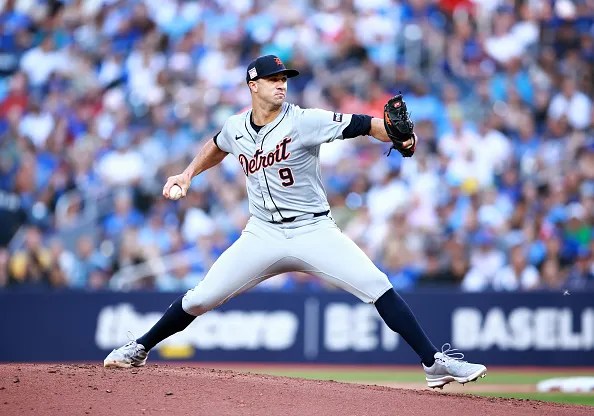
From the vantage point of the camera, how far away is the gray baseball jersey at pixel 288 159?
6387 mm

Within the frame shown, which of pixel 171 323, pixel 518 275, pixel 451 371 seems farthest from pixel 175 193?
pixel 518 275

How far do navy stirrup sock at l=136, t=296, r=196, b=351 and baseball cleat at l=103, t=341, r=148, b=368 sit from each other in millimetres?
77

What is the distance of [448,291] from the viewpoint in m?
12.6

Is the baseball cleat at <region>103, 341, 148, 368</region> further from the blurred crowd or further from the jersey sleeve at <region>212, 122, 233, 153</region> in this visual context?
the blurred crowd

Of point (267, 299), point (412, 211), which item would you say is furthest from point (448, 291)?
point (267, 299)

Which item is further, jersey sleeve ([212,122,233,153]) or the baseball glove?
jersey sleeve ([212,122,233,153])

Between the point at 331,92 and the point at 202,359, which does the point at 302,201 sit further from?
the point at 331,92

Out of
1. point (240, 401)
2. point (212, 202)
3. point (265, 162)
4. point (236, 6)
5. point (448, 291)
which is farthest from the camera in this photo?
point (236, 6)

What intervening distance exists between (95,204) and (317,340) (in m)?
3.55

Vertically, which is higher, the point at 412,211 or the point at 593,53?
the point at 593,53

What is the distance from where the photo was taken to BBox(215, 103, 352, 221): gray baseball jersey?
21.0 ft

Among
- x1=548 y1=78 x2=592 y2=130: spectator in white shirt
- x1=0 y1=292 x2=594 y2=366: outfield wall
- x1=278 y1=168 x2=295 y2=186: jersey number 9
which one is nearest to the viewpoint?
x1=278 y1=168 x2=295 y2=186: jersey number 9

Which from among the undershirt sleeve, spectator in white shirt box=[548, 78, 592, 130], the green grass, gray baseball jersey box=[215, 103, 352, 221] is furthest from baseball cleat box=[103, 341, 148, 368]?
spectator in white shirt box=[548, 78, 592, 130]

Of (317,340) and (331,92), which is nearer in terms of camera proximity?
(317,340)
